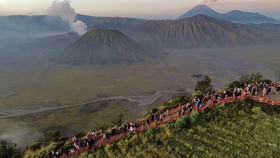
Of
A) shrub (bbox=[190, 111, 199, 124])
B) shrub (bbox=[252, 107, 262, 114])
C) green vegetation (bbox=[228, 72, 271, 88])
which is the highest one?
shrub (bbox=[252, 107, 262, 114])

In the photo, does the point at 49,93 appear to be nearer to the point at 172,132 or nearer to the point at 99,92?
the point at 99,92

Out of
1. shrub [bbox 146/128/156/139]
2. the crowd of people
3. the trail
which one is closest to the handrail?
the crowd of people

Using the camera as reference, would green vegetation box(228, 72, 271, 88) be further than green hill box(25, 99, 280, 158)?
Yes

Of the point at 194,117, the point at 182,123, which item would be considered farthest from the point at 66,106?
the point at 182,123

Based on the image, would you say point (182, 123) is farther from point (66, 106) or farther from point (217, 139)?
point (66, 106)

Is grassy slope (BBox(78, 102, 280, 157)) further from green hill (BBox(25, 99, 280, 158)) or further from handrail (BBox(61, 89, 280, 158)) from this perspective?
handrail (BBox(61, 89, 280, 158))

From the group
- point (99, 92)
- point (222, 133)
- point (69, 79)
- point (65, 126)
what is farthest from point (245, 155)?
point (69, 79)

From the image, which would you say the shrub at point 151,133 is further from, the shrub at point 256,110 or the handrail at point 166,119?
the shrub at point 256,110

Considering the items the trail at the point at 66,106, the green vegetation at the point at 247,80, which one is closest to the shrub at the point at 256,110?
the green vegetation at the point at 247,80
